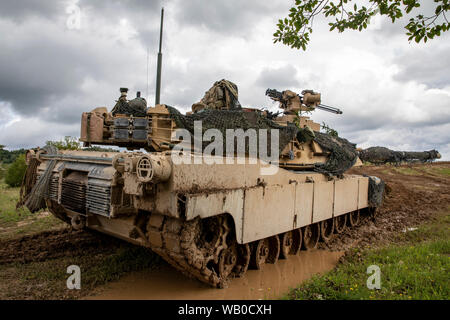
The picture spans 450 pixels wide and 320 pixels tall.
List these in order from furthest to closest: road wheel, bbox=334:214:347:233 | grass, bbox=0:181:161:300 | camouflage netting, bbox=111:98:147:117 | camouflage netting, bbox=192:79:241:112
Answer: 1. road wheel, bbox=334:214:347:233
2. camouflage netting, bbox=192:79:241:112
3. camouflage netting, bbox=111:98:147:117
4. grass, bbox=0:181:161:300

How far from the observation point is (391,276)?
15.2 feet

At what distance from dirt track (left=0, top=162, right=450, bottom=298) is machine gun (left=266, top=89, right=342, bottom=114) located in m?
3.35

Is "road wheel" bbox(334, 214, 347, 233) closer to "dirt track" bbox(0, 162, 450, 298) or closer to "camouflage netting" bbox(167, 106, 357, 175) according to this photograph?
"dirt track" bbox(0, 162, 450, 298)

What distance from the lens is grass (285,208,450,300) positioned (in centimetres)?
405

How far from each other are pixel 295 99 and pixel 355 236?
12.1 ft

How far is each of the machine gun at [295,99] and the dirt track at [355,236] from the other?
3.35 m

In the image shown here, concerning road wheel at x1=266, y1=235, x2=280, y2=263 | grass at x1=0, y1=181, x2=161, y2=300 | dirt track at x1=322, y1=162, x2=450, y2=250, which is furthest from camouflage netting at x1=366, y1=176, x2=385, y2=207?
grass at x1=0, y1=181, x2=161, y2=300

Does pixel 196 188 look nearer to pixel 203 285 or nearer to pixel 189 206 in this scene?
pixel 189 206

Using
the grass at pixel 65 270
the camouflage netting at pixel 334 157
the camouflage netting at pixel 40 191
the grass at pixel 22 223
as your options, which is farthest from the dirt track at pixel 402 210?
the grass at pixel 22 223

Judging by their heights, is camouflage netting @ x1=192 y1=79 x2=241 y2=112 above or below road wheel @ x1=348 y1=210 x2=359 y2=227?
above

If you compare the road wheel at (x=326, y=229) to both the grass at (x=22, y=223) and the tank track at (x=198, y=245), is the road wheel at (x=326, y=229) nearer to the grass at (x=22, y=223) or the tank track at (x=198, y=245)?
the tank track at (x=198, y=245)

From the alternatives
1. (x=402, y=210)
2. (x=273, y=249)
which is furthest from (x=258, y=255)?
(x=402, y=210)
